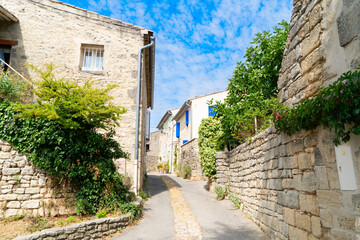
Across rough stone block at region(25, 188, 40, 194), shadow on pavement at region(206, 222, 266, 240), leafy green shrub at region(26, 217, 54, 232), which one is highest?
rough stone block at region(25, 188, 40, 194)

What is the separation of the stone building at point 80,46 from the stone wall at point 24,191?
2.43 m

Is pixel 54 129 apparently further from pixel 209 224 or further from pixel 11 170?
pixel 209 224

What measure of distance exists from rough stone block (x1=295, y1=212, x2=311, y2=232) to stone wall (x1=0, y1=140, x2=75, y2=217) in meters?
4.86

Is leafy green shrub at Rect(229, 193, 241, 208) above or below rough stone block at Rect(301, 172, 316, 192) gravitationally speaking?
below

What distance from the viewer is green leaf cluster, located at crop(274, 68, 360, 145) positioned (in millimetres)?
2196

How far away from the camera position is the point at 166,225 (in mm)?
6031

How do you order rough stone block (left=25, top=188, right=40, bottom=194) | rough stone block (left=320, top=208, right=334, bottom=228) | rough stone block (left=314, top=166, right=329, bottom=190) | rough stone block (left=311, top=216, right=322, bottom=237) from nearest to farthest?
rough stone block (left=320, top=208, right=334, bottom=228)
rough stone block (left=314, top=166, right=329, bottom=190)
rough stone block (left=311, top=216, right=322, bottom=237)
rough stone block (left=25, top=188, right=40, bottom=194)

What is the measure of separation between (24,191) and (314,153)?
19.3 feet

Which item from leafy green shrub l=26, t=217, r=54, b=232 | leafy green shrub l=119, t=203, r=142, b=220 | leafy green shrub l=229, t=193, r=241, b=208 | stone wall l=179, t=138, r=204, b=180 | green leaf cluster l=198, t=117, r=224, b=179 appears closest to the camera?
leafy green shrub l=26, t=217, r=54, b=232

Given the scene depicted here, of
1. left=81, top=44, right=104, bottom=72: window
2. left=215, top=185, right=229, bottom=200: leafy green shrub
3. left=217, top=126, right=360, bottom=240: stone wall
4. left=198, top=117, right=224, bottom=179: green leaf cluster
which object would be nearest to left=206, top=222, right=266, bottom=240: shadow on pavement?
left=217, top=126, right=360, bottom=240: stone wall

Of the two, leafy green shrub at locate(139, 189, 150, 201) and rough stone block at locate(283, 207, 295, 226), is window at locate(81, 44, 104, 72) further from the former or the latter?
rough stone block at locate(283, 207, 295, 226)

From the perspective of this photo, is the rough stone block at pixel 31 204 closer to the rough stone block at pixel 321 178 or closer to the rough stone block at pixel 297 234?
the rough stone block at pixel 297 234

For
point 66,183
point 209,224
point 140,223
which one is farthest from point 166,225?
point 66,183

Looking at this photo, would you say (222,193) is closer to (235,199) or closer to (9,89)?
(235,199)
